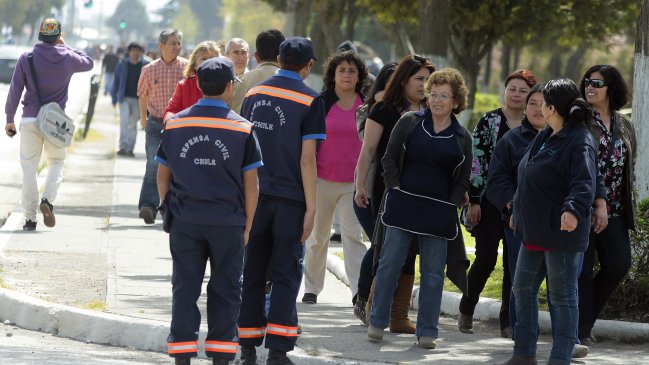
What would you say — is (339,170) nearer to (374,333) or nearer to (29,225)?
(374,333)

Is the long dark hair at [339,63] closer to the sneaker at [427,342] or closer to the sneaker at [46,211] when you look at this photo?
the sneaker at [427,342]

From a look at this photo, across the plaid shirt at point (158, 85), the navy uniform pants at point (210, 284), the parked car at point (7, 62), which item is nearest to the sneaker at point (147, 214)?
the plaid shirt at point (158, 85)

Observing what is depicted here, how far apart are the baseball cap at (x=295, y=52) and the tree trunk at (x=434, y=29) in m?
10.5

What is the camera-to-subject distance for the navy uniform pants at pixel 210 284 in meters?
6.98

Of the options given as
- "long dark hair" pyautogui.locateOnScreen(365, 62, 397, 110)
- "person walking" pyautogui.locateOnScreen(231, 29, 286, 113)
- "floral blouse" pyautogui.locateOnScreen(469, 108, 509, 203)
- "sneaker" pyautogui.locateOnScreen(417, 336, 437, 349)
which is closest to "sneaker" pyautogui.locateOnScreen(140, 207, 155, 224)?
"person walking" pyautogui.locateOnScreen(231, 29, 286, 113)

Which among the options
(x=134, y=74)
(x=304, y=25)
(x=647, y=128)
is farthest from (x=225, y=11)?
(x=647, y=128)

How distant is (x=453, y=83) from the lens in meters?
8.37

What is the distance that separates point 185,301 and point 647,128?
14.4ft

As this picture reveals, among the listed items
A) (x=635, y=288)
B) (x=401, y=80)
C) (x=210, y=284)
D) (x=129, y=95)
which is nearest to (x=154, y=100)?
(x=401, y=80)

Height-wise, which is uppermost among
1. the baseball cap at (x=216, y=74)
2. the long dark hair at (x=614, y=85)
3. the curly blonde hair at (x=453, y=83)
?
the long dark hair at (x=614, y=85)

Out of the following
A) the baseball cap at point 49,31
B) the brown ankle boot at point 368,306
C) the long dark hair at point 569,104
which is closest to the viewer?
the long dark hair at point 569,104

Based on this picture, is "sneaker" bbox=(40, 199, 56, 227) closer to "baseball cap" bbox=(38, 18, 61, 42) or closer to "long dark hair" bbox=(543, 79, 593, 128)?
"baseball cap" bbox=(38, 18, 61, 42)

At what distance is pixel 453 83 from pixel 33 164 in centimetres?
545

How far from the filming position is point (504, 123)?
8977 mm
